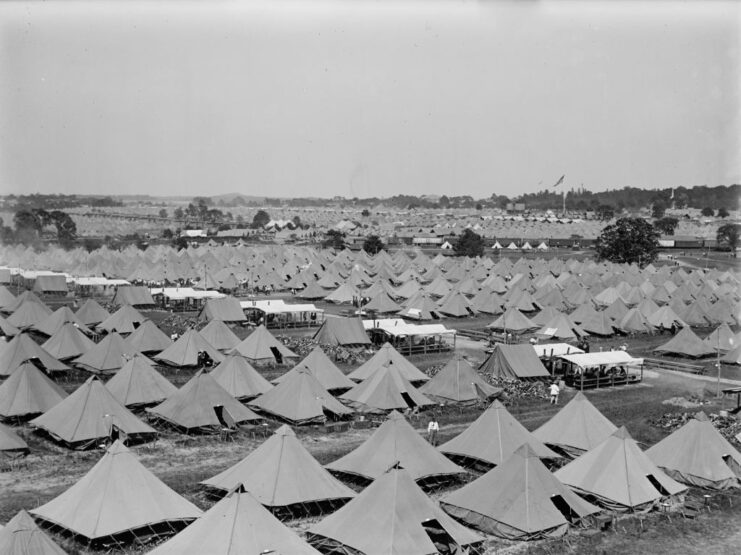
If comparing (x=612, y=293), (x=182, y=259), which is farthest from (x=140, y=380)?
(x=182, y=259)

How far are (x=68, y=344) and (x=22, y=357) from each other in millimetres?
2827

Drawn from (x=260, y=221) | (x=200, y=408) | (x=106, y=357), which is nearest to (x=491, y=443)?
(x=200, y=408)

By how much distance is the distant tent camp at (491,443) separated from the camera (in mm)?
19656

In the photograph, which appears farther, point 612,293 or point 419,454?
point 612,293

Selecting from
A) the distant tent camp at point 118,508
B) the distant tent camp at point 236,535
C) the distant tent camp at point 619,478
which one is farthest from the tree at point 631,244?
the distant tent camp at point 236,535

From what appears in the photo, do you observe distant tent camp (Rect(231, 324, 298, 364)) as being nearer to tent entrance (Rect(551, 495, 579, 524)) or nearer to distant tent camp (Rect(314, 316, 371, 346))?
distant tent camp (Rect(314, 316, 371, 346))

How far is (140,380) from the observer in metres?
24.1

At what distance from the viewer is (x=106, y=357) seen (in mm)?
28812

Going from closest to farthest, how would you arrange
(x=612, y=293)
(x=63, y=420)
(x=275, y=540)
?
(x=275, y=540) < (x=63, y=420) < (x=612, y=293)

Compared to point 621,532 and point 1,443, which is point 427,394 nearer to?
point 621,532

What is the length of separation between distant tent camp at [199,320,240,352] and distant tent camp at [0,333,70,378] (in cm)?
656

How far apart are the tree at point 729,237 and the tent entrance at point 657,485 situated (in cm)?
8027

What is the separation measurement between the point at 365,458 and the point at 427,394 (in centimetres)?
764

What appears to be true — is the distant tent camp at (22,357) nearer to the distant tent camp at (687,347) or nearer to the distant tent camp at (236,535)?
the distant tent camp at (236,535)
